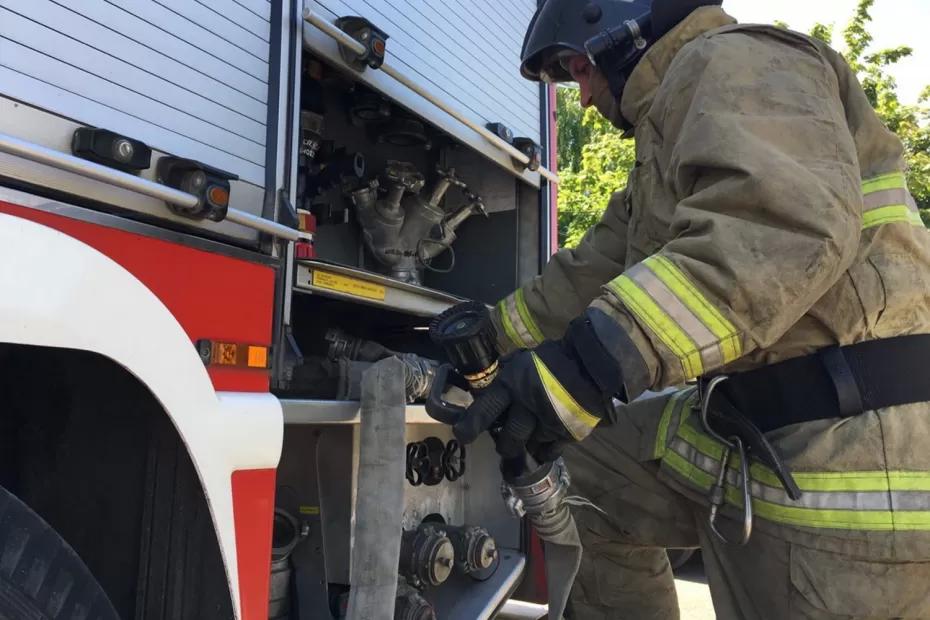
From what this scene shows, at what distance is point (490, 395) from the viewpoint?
4.89 feet

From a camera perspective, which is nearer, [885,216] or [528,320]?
[885,216]

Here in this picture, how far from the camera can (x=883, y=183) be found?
1708mm

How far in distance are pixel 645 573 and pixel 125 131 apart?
A: 1904mm

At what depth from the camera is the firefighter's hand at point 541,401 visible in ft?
4.69

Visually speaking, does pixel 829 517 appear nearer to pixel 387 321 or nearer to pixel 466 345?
pixel 466 345

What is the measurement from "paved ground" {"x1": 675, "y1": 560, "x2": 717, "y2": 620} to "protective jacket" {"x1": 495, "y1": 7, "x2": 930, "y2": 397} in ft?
8.80

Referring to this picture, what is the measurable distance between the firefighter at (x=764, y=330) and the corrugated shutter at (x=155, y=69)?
2.58 feet

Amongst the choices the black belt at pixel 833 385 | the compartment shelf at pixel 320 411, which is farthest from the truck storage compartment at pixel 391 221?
the black belt at pixel 833 385

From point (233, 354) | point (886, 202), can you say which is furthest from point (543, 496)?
point (886, 202)

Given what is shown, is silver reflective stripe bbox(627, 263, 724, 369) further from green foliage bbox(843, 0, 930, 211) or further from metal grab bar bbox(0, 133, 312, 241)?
green foliage bbox(843, 0, 930, 211)

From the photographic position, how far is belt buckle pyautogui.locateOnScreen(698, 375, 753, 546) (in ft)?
5.59

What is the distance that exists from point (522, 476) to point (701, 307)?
623 mm

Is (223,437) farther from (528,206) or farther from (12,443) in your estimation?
(528,206)

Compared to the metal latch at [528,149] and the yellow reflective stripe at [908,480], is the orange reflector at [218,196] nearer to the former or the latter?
the yellow reflective stripe at [908,480]
